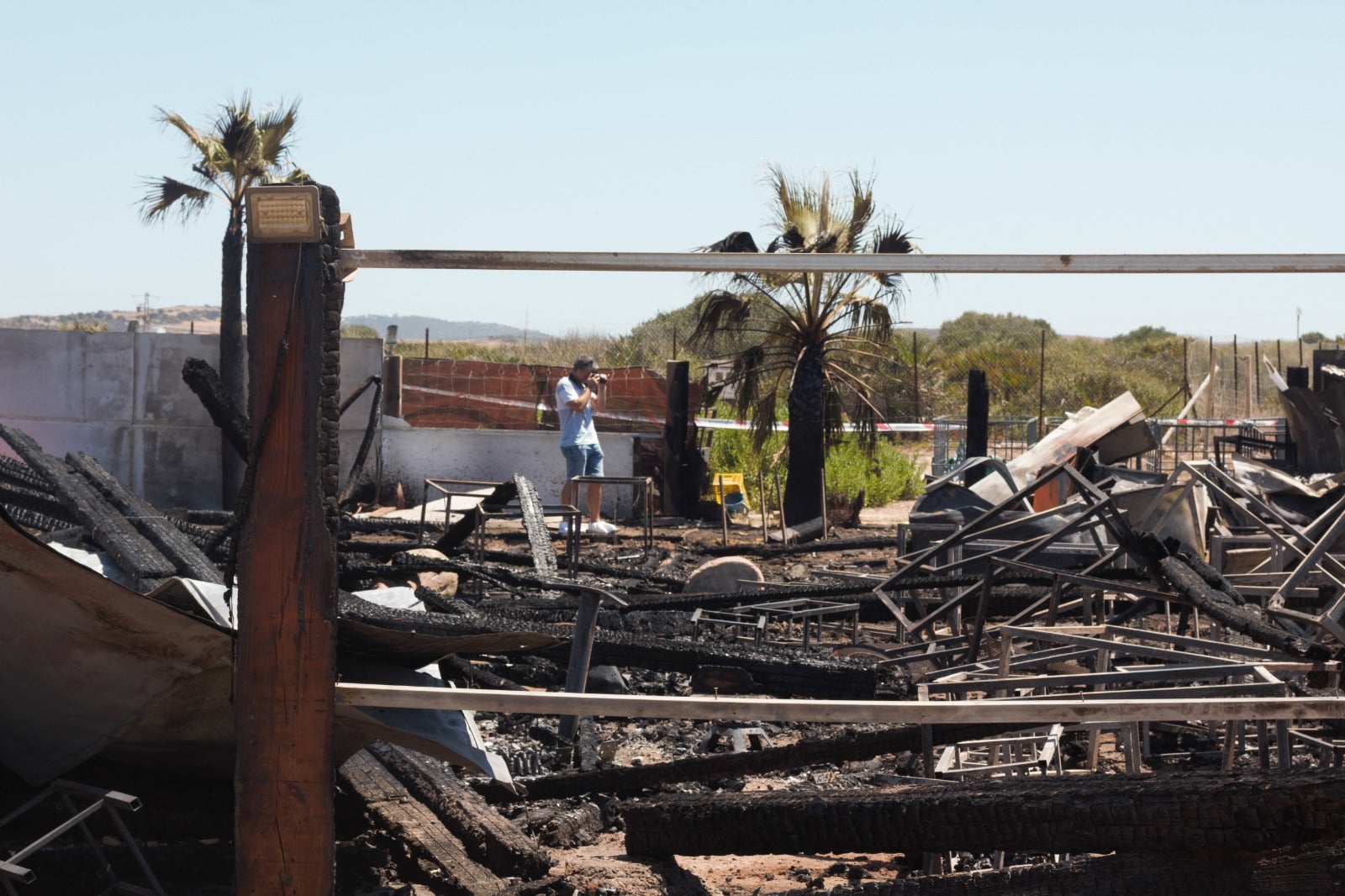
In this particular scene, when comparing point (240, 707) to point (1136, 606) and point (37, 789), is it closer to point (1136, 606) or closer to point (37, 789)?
point (37, 789)

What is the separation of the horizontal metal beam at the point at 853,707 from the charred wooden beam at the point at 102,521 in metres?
4.29

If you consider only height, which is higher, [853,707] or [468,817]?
[853,707]

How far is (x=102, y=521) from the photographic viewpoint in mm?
8125

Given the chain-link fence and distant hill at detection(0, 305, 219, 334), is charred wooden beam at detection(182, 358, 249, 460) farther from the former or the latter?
distant hill at detection(0, 305, 219, 334)

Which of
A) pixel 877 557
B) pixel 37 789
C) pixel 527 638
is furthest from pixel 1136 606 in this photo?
pixel 877 557

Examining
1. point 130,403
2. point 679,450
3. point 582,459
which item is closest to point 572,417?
point 582,459

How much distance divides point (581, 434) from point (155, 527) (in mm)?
6449

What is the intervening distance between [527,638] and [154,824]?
4.32 ft

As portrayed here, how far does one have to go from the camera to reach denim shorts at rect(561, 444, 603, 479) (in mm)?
14258

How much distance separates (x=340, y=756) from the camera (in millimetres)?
3697

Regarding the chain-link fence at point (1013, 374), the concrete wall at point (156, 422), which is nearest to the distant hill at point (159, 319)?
the chain-link fence at point (1013, 374)

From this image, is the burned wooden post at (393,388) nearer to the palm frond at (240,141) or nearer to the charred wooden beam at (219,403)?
the palm frond at (240,141)

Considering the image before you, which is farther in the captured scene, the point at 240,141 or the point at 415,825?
the point at 240,141

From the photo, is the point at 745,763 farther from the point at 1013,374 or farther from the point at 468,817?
the point at 1013,374
